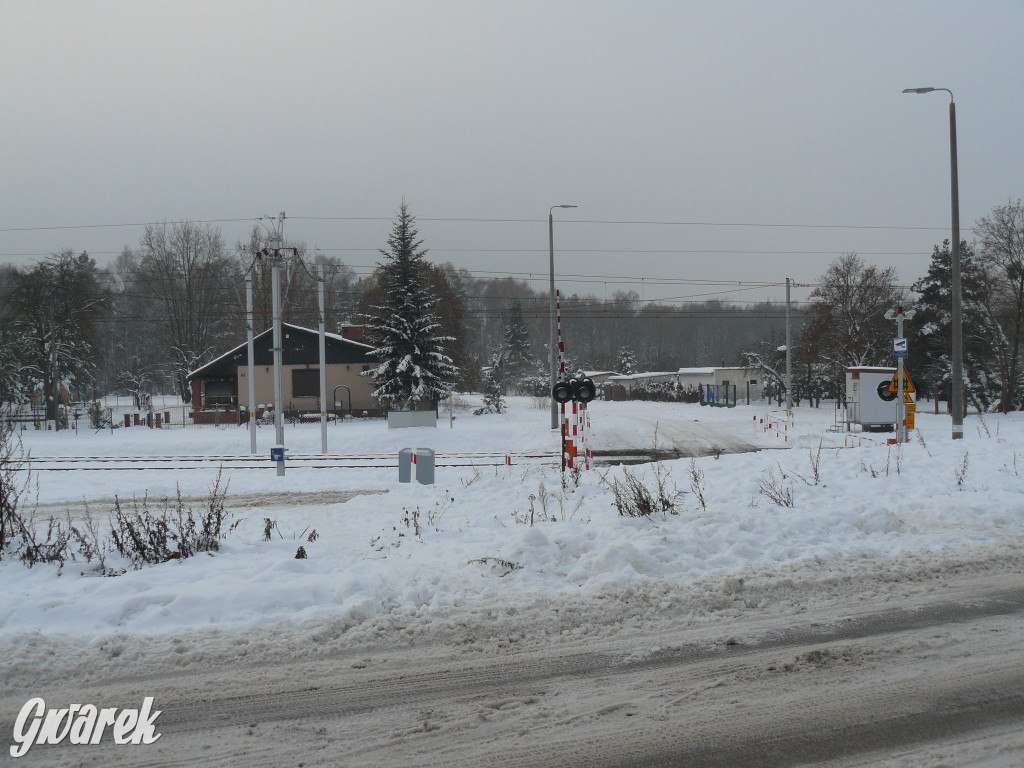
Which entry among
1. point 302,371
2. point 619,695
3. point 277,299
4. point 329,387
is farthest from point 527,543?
point 302,371

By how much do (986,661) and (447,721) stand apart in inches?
142

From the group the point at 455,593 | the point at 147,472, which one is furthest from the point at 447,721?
the point at 147,472

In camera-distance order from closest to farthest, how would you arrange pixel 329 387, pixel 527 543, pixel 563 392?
pixel 527 543
pixel 563 392
pixel 329 387

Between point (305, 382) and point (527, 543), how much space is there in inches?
1541

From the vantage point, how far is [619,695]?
4.61m

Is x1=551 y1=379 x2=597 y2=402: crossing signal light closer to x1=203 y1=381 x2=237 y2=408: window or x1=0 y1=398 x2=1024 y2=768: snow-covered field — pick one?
x1=0 y1=398 x2=1024 y2=768: snow-covered field

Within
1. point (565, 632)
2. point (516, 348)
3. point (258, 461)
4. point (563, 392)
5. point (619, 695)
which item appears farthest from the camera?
point (516, 348)

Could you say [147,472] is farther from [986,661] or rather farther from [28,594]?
[986,661]

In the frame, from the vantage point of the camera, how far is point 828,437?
27016 millimetres

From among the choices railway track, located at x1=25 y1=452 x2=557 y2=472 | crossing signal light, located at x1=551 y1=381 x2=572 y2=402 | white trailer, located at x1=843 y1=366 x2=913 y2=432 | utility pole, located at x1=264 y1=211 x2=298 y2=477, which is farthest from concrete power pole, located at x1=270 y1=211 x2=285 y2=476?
white trailer, located at x1=843 y1=366 x2=913 y2=432

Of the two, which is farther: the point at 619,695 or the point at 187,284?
the point at 187,284

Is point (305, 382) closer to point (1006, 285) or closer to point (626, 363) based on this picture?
point (1006, 285)

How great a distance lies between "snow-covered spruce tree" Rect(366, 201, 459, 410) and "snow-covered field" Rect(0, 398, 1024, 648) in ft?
80.1

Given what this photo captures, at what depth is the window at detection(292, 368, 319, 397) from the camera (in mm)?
44375
